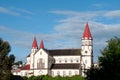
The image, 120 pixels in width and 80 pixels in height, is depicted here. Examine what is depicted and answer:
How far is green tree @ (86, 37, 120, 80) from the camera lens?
42.5m

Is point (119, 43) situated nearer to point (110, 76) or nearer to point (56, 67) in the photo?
point (110, 76)

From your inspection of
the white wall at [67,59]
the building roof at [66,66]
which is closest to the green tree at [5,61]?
the building roof at [66,66]

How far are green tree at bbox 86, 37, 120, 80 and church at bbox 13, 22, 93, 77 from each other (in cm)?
8262

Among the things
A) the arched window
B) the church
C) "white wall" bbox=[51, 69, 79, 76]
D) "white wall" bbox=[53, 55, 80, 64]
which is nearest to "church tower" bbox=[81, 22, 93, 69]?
the church

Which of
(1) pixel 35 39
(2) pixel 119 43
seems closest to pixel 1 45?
(2) pixel 119 43

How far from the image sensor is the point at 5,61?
75.9 m

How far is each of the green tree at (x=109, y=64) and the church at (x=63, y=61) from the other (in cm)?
8262

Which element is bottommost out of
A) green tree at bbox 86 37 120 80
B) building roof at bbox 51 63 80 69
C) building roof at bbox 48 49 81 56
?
green tree at bbox 86 37 120 80

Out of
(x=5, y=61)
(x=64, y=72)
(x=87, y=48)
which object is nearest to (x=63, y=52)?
(x=64, y=72)

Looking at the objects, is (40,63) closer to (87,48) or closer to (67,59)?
(67,59)

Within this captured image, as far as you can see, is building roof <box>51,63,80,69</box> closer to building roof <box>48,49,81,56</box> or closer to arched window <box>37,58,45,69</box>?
arched window <box>37,58,45,69</box>

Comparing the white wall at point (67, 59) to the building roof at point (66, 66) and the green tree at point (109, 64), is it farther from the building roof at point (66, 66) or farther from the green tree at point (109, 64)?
the green tree at point (109, 64)

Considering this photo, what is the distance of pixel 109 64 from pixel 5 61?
3594cm

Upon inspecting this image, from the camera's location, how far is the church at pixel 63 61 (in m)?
133
